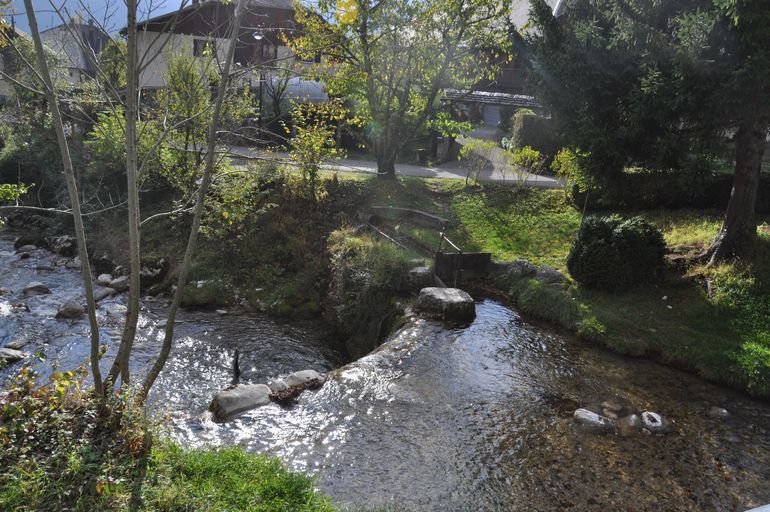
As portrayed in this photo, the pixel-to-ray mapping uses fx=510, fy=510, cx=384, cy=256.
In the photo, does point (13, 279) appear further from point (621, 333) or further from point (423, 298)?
point (621, 333)

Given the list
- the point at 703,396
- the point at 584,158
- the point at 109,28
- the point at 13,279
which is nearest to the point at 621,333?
the point at 703,396

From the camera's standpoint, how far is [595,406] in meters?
8.39

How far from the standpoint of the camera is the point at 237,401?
7824mm

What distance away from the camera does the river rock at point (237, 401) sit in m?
7.68

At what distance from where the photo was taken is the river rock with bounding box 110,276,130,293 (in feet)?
47.8

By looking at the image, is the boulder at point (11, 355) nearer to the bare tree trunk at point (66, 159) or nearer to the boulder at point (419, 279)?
the bare tree trunk at point (66, 159)

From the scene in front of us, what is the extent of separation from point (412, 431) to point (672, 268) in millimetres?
8708

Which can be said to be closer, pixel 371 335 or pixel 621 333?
pixel 621 333

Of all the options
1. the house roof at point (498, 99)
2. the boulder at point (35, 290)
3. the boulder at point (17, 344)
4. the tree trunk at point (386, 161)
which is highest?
the house roof at point (498, 99)

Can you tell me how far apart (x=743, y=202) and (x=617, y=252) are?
131 inches

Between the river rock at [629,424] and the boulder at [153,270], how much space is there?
42.3 feet

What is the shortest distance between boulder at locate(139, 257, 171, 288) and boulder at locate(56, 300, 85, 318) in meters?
2.63

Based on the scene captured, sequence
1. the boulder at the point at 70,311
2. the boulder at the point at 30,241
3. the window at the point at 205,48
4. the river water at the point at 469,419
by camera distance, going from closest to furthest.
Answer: the window at the point at 205,48 → the river water at the point at 469,419 → the boulder at the point at 70,311 → the boulder at the point at 30,241

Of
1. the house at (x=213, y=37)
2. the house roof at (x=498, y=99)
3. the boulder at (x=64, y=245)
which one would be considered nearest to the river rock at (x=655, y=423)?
the house at (x=213, y=37)
